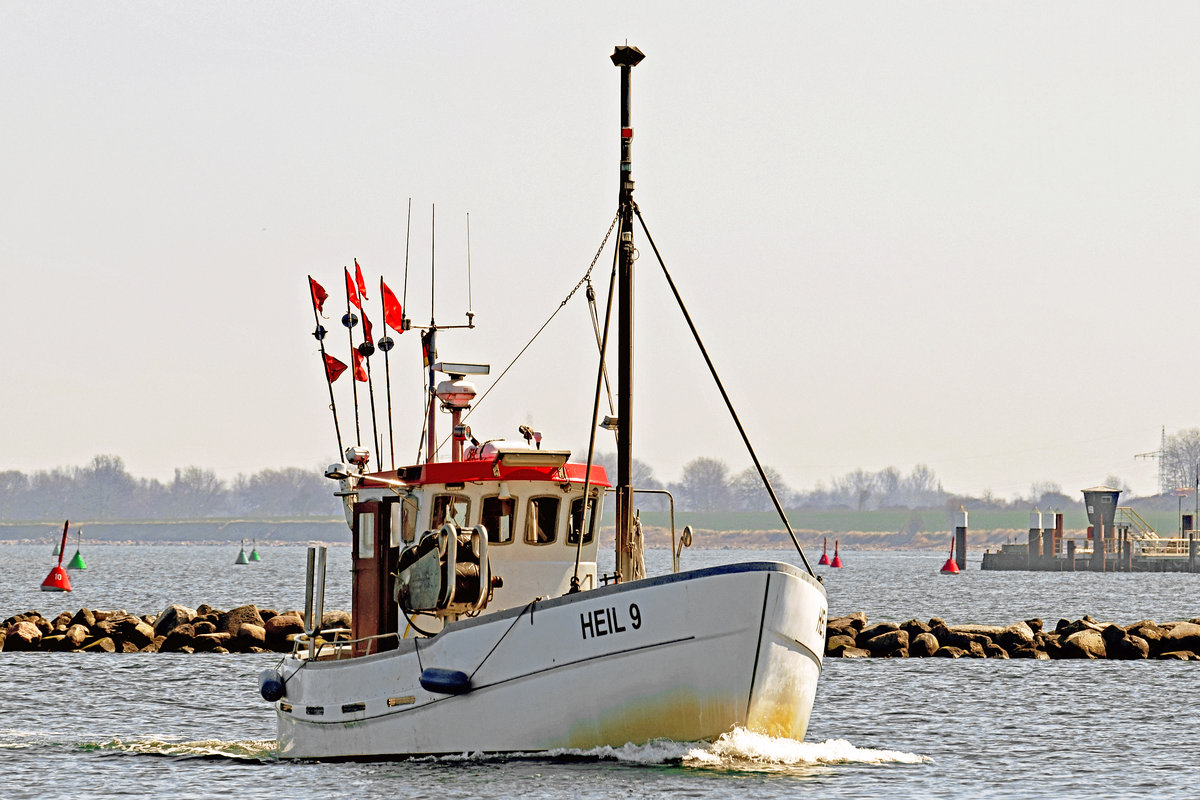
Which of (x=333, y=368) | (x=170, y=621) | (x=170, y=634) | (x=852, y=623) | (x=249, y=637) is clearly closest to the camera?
(x=333, y=368)

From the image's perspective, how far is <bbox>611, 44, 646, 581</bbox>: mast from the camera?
72.9ft

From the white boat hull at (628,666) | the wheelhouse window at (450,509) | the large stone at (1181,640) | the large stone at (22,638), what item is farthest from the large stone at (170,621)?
the white boat hull at (628,666)

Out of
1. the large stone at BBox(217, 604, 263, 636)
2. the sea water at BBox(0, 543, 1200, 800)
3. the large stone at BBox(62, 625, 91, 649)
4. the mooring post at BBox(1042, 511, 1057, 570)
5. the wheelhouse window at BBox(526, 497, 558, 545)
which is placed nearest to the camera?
the sea water at BBox(0, 543, 1200, 800)

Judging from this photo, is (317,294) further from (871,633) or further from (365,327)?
(871,633)

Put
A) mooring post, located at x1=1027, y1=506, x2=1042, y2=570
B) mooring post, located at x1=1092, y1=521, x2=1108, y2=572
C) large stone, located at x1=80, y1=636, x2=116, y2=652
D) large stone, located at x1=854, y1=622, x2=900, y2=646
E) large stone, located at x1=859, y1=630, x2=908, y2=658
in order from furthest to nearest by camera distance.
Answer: mooring post, located at x1=1027, y1=506, x2=1042, y2=570, mooring post, located at x1=1092, y1=521, x2=1108, y2=572, large stone, located at x1=80, y1=636, x2=116, y2=652, large stone, located at x1=854, y1=622, x2=900, y2=646, large stone, located at x1=859, y1=630, x2=908, y2=658

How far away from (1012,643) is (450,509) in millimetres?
29148

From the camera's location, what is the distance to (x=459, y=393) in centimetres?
2486

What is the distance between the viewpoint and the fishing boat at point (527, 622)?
20.5 meters

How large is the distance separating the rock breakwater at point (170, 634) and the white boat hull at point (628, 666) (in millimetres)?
27154

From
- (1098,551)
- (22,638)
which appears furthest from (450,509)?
(1098,551)

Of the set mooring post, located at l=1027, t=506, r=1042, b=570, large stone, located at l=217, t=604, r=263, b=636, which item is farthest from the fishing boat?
mooring post, located at l=1027, t=506, r=1042, b=570

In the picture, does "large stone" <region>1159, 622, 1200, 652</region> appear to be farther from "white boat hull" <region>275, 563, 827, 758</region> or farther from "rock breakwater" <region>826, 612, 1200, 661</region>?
"white boat hull" <region>275, 563, 827, 758</region>

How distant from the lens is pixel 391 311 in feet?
86.2

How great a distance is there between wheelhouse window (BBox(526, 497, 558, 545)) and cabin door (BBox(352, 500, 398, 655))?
6.74 ft
